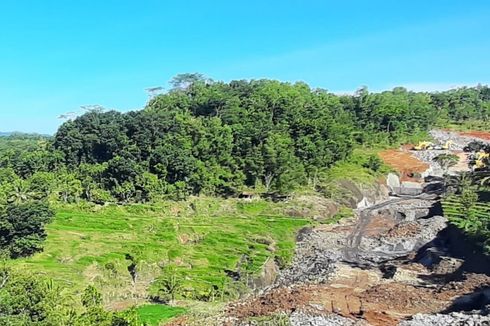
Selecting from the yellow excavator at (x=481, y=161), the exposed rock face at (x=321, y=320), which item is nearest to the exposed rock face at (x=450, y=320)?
the exposed rock face at (x=321, y=320)

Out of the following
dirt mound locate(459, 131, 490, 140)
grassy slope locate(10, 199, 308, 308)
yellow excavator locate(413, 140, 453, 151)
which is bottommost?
grassy slope locate(10, 199, 308, 308)

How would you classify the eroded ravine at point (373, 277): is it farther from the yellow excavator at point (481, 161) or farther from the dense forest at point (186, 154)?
the yellow excavator at point (481, 161)

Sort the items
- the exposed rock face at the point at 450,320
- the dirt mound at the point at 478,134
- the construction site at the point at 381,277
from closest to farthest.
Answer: the exposed rock face at the point at 450,320, the construction site at the point at 381,277, the dirt mound at the point at 478,134

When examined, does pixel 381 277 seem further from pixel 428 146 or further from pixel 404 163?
pixel 428 146

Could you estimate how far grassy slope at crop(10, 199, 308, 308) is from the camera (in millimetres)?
56000

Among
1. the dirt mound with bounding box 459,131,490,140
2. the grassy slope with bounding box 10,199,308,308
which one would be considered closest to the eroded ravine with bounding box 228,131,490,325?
the grassy slope with bounding box 10,199,308,308

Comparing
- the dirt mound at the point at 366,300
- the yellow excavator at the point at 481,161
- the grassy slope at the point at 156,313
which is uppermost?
the yellow excavator at the point at 481,161

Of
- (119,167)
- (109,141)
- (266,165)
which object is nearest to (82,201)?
(119,167)

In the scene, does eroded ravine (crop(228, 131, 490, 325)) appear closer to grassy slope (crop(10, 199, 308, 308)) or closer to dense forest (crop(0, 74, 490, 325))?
grassy slope (crop(10, 199, 308, 308))

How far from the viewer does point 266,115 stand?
118375mm

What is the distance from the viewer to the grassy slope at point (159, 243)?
5600 cm

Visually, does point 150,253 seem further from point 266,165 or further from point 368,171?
point 368,171

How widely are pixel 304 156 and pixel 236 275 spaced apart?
48.3 meters

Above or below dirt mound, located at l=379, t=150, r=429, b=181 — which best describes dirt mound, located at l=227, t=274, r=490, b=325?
below
